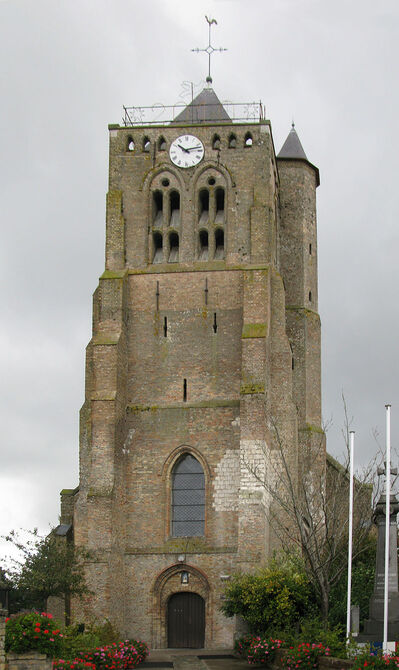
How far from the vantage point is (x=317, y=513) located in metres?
40.1

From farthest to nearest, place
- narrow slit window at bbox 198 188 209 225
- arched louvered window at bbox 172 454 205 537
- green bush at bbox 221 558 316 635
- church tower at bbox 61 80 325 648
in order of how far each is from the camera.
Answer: narrow slit window at bbox 198 188 209 225 → arched louvered window at bbox 172 454 205 537 → church tower at bbox 61 80 325 648 → green bush at bbox 221 558 316 635

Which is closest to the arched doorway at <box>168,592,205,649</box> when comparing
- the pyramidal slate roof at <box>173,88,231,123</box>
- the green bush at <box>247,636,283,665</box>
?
the green bush at <box>247,636,283,665</box>

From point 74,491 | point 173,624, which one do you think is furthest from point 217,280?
point 173,624

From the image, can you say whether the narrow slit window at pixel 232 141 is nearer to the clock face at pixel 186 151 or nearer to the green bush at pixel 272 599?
the clock face at pixel 186 151

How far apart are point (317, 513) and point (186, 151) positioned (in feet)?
51.4

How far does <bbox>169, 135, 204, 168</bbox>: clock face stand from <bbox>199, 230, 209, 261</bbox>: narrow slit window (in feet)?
9.35

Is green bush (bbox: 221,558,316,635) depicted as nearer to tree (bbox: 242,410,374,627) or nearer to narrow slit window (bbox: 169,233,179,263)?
tree (bbox: 242,410,374,627)

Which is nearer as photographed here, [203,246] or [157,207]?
[203,246]

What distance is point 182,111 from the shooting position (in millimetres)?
48219

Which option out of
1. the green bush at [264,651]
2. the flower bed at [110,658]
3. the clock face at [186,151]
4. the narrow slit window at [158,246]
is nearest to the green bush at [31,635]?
the flower bed at [110,658]

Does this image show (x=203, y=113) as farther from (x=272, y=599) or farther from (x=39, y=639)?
(x=39, y=639)

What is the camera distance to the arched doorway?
41250 millimetres

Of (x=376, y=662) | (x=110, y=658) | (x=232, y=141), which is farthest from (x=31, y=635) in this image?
(x=232, y=141)

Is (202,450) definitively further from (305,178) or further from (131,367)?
(305,178)
